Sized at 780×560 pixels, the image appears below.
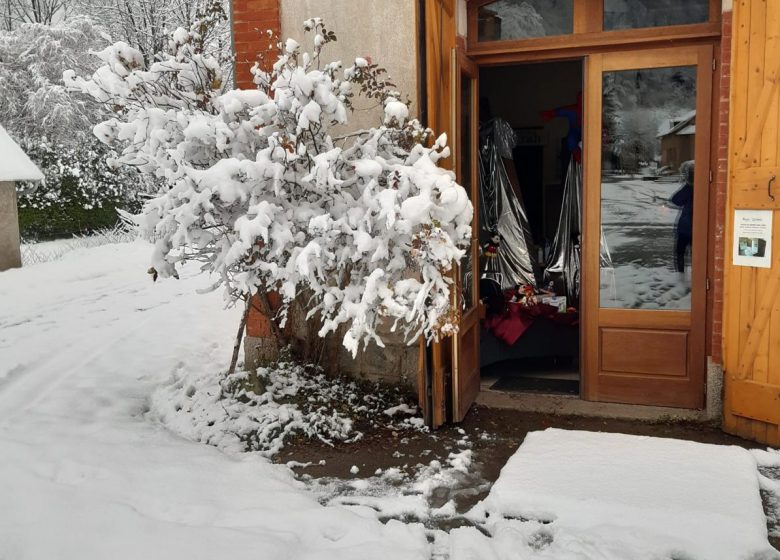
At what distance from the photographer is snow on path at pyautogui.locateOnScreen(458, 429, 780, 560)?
3.35 metres

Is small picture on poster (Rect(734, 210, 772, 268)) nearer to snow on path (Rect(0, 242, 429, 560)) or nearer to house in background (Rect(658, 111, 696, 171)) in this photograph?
house in background (Rect(658, 111, 696, 171))

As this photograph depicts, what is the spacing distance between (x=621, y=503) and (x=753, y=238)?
74.7 inches

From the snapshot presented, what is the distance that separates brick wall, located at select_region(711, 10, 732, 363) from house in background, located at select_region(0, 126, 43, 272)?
1144cm

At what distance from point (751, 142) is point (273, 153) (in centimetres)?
291

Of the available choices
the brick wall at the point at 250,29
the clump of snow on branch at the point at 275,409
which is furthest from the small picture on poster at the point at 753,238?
the brick wall at the point at 250,29

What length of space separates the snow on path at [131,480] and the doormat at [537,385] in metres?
2.34

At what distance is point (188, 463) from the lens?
433 cm

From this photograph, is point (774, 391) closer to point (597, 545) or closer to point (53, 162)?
point (597, 545)

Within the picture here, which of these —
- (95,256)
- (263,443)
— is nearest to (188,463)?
(263,443)

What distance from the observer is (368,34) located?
5.38 m

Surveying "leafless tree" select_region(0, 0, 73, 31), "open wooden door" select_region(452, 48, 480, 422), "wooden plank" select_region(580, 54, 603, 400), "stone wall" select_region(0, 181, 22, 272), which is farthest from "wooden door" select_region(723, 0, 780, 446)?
"leafless tree" select_region(0, 0, 73, 31)

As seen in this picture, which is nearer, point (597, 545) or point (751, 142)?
point (597, 545)

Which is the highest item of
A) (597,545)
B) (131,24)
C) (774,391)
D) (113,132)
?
(131,24)

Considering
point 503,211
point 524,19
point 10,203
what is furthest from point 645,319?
point 10,203
